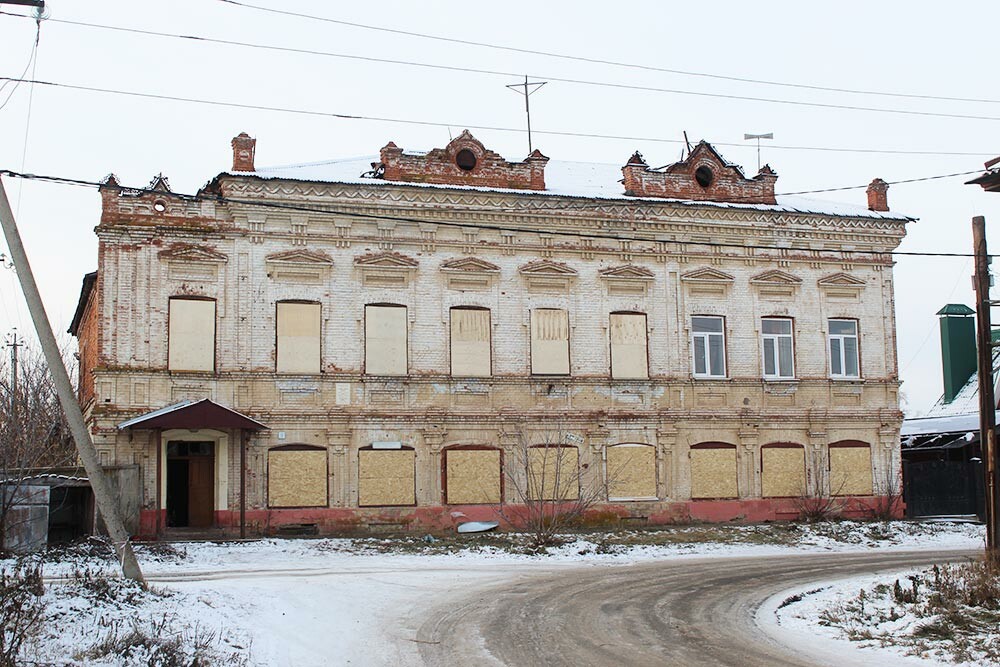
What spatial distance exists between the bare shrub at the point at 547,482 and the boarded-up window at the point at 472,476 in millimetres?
295

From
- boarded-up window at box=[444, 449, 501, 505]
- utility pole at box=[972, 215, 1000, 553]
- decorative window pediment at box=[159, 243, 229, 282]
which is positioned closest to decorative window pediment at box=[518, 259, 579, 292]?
boarded-up window at box=[444, 449, 501, 505]

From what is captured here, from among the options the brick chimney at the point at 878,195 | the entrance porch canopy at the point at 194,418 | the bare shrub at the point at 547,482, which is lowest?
the bare shrub at the point at 547,482

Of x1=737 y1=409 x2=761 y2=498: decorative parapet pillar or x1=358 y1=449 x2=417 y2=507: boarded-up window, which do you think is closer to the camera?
x1=358 y1=449 x2=417 y2=507: boarded-up window

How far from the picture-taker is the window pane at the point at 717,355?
29203mm

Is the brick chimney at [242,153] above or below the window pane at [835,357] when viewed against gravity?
above

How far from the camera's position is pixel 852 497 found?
2962 cm

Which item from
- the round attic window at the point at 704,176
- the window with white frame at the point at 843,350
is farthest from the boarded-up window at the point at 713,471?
the round attic window at the point at 704,176

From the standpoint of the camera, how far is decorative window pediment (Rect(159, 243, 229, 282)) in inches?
997

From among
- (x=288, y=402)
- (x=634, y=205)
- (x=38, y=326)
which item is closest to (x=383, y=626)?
(x=38, y=326)

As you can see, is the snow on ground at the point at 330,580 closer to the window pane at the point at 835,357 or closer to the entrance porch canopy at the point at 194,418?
the entrance porch canopy at the point at 194,418

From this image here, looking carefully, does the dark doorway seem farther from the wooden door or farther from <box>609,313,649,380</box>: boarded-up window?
<box>609,313,649,380</box>: boarded-up window

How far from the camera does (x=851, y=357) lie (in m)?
30.3

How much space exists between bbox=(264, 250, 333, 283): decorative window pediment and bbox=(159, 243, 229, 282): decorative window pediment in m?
1.12

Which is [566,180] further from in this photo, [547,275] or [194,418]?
[194,418]
